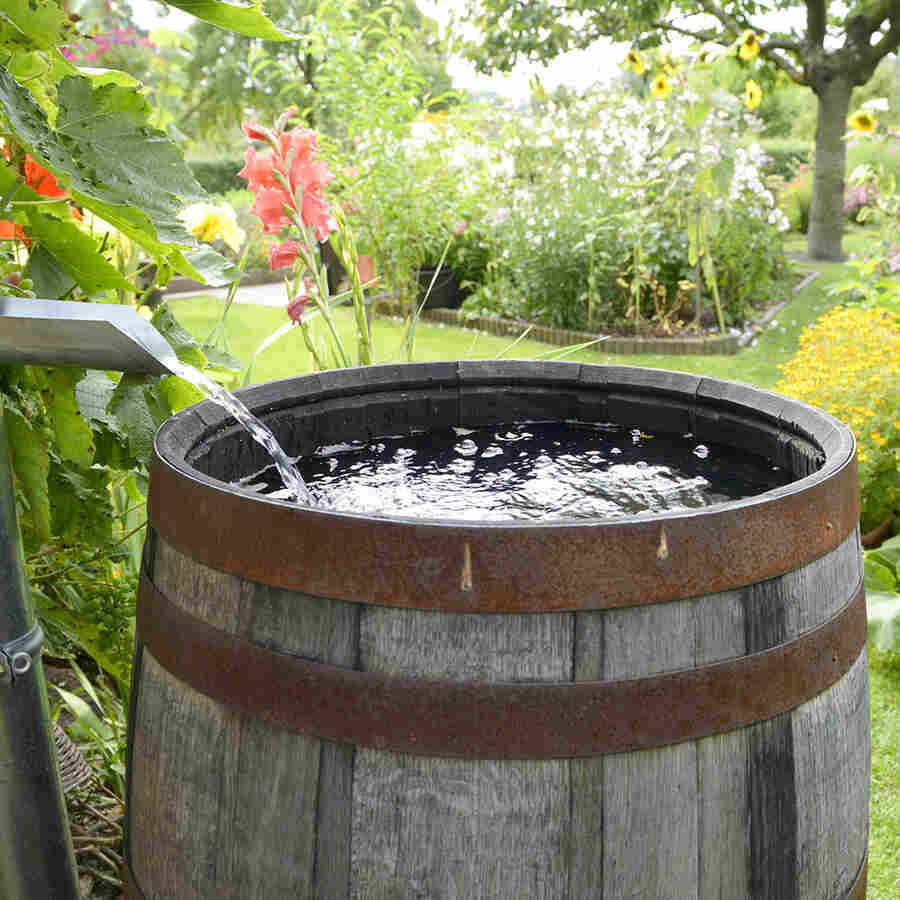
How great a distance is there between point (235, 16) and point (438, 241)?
6.58 metres

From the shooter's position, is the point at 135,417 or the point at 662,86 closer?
the point at 135,417

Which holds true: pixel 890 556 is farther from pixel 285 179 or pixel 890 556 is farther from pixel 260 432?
pixel 260 432

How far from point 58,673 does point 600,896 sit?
6.57 ft

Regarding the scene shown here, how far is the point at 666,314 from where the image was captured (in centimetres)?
679

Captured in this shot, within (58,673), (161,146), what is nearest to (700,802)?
(161,146)

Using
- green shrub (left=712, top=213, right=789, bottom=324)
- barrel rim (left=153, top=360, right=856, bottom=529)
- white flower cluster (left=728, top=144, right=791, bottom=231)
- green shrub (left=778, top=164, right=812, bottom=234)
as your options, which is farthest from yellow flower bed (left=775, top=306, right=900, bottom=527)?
green shrub (left=778, top=164, right=812, bottom=234)

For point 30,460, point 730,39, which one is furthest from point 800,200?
point 30,460

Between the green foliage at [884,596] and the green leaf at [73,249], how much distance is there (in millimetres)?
2047

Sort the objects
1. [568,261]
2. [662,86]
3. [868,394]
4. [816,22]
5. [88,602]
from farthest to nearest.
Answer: [816,22]
[662,86]
[568,261]
[868,394]
[88,602]

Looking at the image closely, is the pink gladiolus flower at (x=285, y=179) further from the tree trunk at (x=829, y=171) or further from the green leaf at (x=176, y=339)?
the tree trunk at (x=829, y=171)

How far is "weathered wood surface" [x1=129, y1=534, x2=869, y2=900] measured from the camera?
92 centimetres

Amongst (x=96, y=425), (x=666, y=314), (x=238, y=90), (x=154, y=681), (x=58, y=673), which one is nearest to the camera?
(x=154, y=681)

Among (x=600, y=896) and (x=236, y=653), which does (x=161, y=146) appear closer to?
(x=236, y=653)

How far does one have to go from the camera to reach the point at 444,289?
8.05 metres
